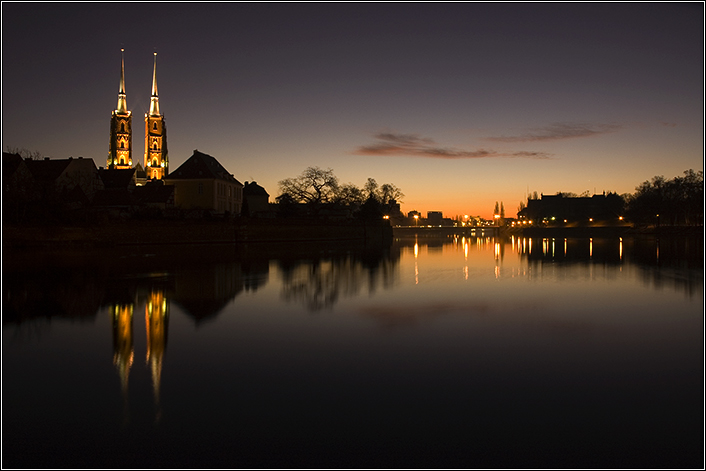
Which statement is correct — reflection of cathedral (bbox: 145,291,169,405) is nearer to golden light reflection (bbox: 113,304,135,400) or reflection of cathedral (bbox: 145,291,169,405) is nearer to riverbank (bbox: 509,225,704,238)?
golden light reflection (bbox: 113,304,135,400)

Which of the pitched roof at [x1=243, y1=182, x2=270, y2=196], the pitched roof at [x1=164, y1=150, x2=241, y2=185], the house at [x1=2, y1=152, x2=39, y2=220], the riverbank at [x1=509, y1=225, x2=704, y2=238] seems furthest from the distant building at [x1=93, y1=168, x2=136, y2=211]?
the riverbank at [x1=509, y1=225, x2=704, y2=238]

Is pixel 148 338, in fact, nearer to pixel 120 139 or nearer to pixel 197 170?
pixel 197 170

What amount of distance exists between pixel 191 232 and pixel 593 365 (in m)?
48.5

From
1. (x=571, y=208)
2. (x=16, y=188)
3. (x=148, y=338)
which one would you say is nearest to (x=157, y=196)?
(x=16, y=188)

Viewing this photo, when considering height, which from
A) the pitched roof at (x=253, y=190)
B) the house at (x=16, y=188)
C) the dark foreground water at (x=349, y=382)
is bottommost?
the dark foreground water at (x=349, y=382)

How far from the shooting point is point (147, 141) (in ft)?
375

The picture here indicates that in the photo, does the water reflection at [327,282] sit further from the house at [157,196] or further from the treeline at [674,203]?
the treeline at [674,203]

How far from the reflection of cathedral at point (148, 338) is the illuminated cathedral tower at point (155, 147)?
10704 centimetres

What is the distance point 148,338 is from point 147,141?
11433cm

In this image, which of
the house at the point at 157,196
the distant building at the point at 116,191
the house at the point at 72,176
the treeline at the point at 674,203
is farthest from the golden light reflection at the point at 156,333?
the treeline at the point at 674,203

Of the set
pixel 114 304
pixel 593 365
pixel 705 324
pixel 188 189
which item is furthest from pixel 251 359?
pixel 188 189

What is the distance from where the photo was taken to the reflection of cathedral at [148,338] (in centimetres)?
823

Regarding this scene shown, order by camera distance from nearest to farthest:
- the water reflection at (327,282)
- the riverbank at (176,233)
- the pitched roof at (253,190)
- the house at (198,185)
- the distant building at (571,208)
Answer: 1. the water reflection at (327,282)
2. the riverbank at (176,233)
3. the house at (198,185)
4. the pitched roof at (253,190)
5. the distant building at (571,208)

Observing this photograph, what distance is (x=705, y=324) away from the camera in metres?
12.4
